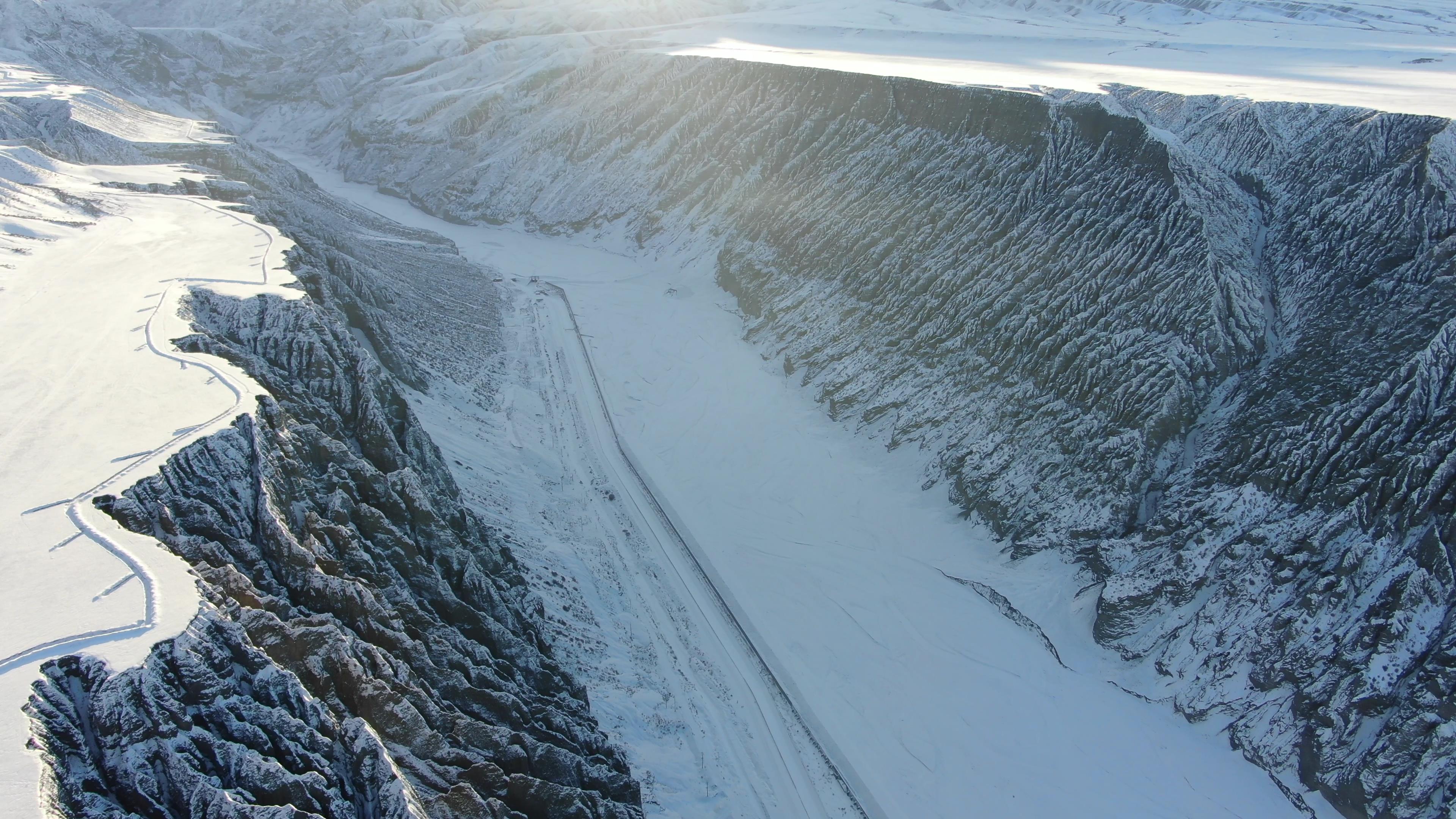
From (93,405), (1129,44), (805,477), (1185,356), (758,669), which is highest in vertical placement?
(1129,44)

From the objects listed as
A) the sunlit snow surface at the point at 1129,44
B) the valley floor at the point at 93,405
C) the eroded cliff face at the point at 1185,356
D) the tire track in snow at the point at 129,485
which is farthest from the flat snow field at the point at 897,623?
the sunlit snow surface at the point at 1129,44

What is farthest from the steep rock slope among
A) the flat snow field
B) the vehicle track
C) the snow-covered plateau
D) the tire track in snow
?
the vehicle track

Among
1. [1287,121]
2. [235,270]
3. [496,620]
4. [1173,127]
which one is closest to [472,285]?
[235,270]

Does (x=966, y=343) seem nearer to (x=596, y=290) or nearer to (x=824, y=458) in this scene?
(x=824, y=458)

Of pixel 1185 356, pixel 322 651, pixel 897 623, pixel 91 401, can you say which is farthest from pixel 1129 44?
pixel 322 651

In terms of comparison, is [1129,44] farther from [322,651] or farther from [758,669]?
[322,651]

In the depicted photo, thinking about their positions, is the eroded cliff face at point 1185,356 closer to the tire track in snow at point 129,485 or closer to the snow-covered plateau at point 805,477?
the snow-covered plateau at point 805,477
